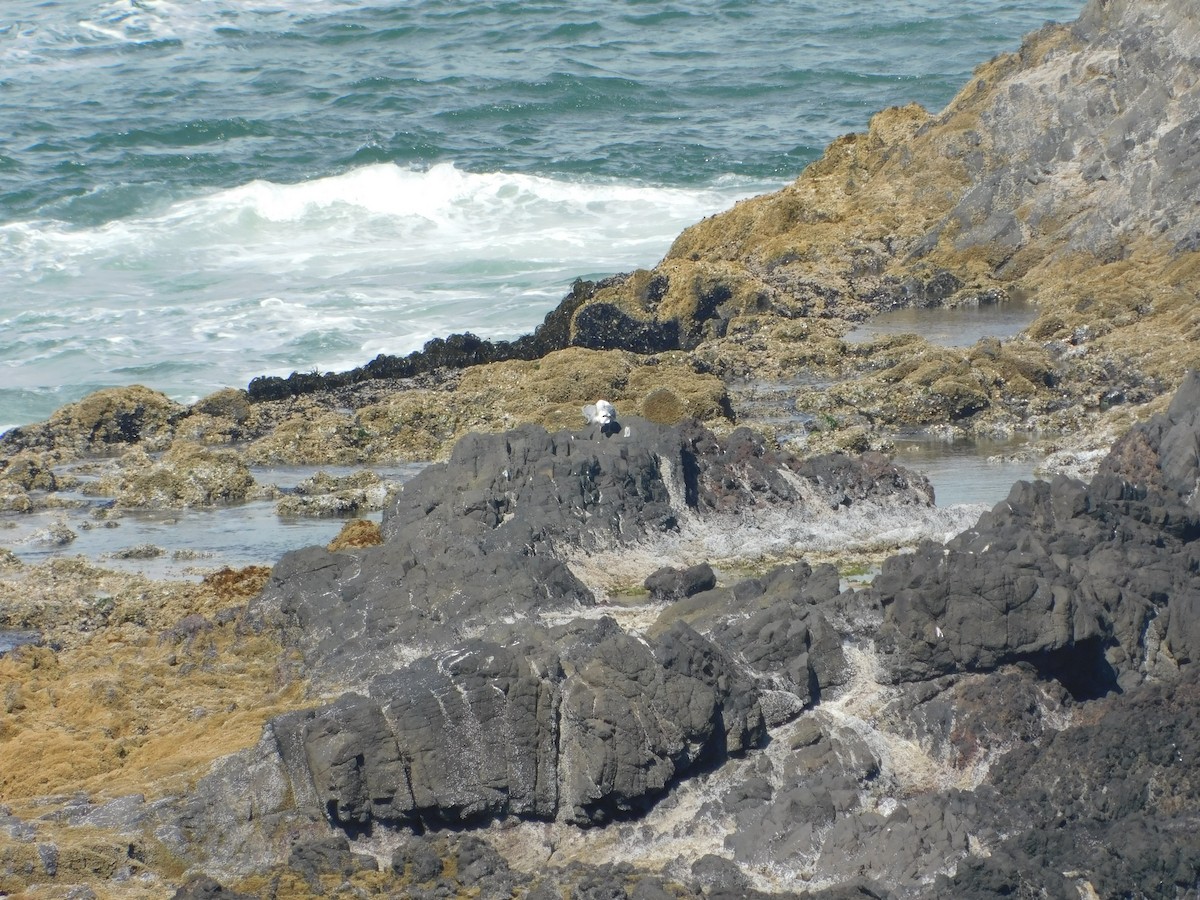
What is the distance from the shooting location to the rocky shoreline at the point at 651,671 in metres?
8.77

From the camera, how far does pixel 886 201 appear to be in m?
27.3

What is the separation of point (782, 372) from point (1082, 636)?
11.7 metres

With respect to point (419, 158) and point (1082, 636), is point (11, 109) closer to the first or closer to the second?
point (419, 158)

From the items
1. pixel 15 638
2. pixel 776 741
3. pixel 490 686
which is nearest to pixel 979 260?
pixel 15 638

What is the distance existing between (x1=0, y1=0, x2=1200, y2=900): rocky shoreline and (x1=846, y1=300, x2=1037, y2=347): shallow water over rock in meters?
3.00

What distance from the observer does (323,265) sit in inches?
1352

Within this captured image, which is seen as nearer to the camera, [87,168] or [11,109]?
[87,168]

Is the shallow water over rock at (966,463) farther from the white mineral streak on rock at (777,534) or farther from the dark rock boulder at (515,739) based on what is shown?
the dark rock boulder at (515,739)

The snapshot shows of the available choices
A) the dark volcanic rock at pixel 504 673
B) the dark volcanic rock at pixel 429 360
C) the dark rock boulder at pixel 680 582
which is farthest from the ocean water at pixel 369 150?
the dark rock boulder at pixel 680 582

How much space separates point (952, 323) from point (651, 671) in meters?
14.6

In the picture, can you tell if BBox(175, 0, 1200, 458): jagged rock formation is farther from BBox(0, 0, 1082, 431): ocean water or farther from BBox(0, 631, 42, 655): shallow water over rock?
BBox(0, 631, 42, 655): shallow water over rock

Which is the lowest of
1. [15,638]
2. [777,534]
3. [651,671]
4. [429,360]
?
[429,360]

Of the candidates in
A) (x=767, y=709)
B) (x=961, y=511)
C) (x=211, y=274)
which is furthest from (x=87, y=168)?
(x=767, y=709)

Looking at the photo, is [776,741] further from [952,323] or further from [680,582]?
[952,323]
